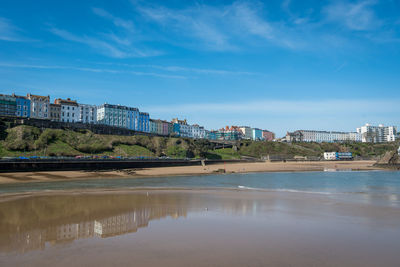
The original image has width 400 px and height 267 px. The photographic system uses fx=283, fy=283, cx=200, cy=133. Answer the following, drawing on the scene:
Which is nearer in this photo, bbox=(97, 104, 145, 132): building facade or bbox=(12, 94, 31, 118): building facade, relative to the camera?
bbox=(12, 94, 31, 118): building facade

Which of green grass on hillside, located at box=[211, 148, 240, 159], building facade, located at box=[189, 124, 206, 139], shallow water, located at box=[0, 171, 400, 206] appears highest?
building facade, located at box=[189, 124, 206, 139]

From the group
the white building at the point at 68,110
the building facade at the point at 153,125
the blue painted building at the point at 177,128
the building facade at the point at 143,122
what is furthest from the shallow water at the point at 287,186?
the blue painted building at the point at 177,128

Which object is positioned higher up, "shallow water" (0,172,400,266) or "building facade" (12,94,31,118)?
"building facade" (12,94,31,118)

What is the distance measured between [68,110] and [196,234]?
11438 centimetres

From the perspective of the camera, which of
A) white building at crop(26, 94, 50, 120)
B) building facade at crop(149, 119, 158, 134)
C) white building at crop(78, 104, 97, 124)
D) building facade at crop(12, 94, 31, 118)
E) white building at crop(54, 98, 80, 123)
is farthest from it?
building facade at crop(149, 119, 158, 134)

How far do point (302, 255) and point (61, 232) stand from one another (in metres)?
9.84

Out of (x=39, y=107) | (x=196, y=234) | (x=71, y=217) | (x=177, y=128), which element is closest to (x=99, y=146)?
(x=39, y=107)

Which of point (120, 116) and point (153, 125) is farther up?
point (120, 116)

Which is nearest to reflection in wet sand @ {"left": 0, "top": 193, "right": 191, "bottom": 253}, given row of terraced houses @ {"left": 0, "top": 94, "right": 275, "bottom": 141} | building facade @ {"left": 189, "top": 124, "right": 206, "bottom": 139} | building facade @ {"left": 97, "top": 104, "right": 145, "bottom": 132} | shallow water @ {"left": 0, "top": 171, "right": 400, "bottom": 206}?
shallow water @ {"left": 0, "top": 171, "right": 400, "bottom": 206}

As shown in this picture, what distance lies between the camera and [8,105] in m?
97.9

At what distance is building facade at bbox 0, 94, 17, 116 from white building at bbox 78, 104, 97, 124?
23.8 m

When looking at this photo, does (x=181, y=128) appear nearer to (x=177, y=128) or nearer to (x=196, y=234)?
(x=177, y=128)

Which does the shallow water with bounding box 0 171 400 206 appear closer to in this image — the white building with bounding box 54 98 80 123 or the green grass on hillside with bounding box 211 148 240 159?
the green grass on hillside with bounding box 211 148 240 159

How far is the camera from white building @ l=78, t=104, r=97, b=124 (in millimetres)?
117875
